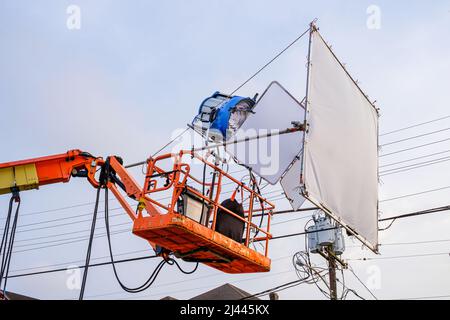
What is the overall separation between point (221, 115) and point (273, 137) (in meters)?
1.54

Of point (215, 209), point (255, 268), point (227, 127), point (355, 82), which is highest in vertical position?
point (355, 82)

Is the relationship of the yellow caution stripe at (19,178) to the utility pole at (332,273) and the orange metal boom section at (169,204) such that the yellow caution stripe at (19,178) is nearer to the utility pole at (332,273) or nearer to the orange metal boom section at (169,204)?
the orange metal boom section at (169,204)

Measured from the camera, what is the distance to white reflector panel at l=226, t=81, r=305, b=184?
13.4 m

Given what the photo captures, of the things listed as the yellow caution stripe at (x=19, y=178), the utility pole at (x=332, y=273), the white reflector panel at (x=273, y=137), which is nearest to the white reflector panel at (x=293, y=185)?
the white reflector panel at (x=273, y=137)

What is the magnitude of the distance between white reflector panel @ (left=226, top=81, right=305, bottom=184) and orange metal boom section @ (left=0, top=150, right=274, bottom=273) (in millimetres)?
1137

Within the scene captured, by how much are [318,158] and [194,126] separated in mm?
3152

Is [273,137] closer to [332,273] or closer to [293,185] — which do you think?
[293,185]

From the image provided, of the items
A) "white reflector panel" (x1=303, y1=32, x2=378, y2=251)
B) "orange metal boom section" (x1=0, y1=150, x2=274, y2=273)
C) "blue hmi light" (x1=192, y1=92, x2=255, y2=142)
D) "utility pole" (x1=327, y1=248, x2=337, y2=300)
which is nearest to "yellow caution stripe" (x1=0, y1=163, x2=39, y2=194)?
"orange metal boom section" (x1=0, y1=150, x2=274, y2=273)

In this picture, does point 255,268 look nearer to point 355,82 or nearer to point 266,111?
point 266,111

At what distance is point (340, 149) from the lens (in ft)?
44.0

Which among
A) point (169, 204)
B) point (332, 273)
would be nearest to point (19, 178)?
point (169, 204)

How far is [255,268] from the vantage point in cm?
1275
